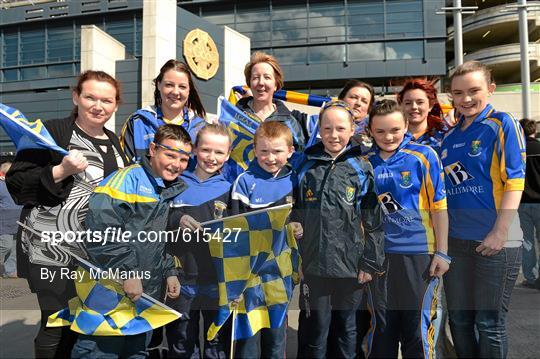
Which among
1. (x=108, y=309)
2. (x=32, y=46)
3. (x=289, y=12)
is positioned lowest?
(x=108, y=309)

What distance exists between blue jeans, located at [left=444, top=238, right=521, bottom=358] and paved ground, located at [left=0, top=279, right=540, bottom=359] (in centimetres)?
52

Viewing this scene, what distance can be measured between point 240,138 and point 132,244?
1.50 metres

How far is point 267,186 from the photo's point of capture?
2.66 m

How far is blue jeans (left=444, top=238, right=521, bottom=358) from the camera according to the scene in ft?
8.13

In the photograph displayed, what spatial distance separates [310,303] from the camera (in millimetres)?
2609

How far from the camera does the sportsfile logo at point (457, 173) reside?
2.59 metres

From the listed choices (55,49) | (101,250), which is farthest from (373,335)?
(55,49)

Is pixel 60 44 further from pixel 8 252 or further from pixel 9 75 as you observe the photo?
pixel 8 252

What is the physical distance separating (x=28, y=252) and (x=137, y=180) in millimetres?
814

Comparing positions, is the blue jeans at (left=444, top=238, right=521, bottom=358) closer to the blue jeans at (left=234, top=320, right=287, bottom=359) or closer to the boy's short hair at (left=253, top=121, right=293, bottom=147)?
the blue jeans at (left=234, top=320, right=287, bottom=359)

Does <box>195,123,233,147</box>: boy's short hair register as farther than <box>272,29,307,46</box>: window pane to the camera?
No

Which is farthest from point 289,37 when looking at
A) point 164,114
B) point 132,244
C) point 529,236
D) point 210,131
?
point 132,244

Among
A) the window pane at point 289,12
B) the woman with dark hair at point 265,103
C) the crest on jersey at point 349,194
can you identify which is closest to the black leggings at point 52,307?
the woman with dark hair at point 265,103

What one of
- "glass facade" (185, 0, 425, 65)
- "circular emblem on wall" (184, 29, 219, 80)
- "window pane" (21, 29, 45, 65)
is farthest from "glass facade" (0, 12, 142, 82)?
"circular emblem on wall" (184, 29, 219, 80)
